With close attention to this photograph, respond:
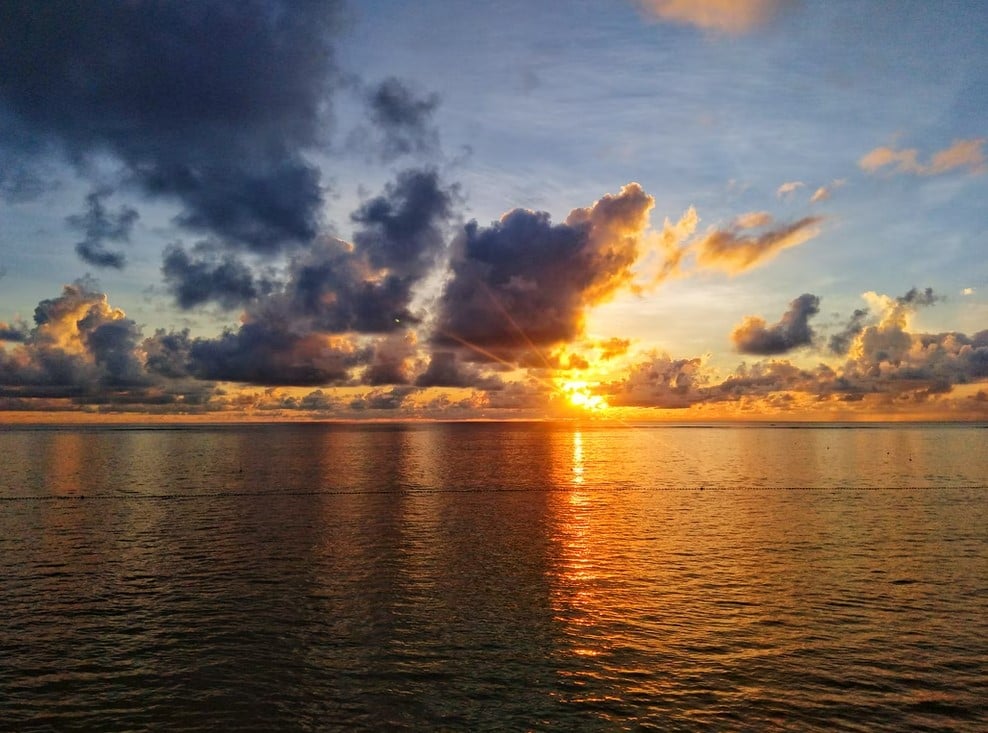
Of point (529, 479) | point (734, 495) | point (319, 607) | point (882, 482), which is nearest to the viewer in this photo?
point (319, 607)

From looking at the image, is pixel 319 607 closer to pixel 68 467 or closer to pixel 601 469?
pixel 601 469

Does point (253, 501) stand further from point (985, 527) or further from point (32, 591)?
point (985, 527)

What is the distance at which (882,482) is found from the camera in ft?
371

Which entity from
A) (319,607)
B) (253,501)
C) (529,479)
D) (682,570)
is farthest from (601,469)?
(319,607)

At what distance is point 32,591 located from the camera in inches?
1695

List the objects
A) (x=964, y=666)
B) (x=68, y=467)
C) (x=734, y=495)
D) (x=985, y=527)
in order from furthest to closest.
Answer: (x=68, y=467), (x=734, y=495), (x=985, y=527), (x=964, y=666)

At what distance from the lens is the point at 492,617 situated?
1506 inches

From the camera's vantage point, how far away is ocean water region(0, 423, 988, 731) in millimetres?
26953

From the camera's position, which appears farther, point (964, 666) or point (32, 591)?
point (32, 591)

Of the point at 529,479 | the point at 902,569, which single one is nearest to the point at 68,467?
the point at 529,479

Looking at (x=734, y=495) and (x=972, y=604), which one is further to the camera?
(x=734, y=495)

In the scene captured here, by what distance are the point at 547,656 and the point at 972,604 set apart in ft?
90.5

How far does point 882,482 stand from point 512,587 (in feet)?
307

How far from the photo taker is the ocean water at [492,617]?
88.4 feet
